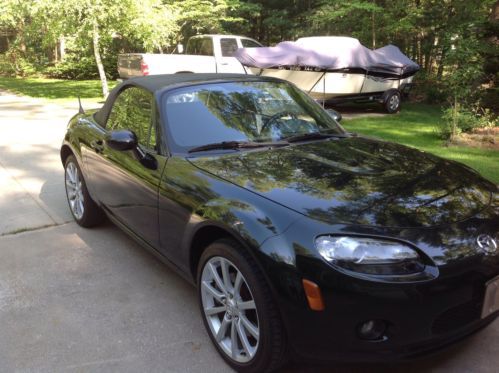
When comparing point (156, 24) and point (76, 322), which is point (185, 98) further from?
point (156, 24)

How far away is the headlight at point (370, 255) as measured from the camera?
2.23 metres

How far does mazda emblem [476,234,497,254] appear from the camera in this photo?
241 cm

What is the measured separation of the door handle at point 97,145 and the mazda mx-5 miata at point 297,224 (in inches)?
14.5

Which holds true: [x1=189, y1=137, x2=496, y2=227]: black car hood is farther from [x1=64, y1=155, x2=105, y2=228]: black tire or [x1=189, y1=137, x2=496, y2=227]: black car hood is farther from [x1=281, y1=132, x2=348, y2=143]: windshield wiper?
[x1=64, y1=155, x2=105, y2=228]: black tire

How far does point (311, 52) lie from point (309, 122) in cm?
848

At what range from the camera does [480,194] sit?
2.87 metres

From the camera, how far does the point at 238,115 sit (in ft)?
12.0

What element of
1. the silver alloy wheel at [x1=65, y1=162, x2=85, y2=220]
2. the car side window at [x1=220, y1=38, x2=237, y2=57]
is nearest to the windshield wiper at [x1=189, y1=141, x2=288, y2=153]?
the silver alloy wheel at [x1=65, y1=162, x2=85, y2=220]

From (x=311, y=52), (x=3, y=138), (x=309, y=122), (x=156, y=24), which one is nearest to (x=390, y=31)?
(x=311, y=52)

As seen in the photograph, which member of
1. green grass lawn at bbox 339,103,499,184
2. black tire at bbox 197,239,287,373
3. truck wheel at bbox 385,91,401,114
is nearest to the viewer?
black tire at bbox 197,239,287,373

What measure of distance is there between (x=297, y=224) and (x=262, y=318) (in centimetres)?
49

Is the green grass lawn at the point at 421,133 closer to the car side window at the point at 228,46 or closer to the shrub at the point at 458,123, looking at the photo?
the shrub at the point at 458,123

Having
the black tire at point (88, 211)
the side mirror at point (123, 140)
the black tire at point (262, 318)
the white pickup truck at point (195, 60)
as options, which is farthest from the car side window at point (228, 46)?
the black tire at point (262, 318)

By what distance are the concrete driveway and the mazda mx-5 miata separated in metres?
0.34
